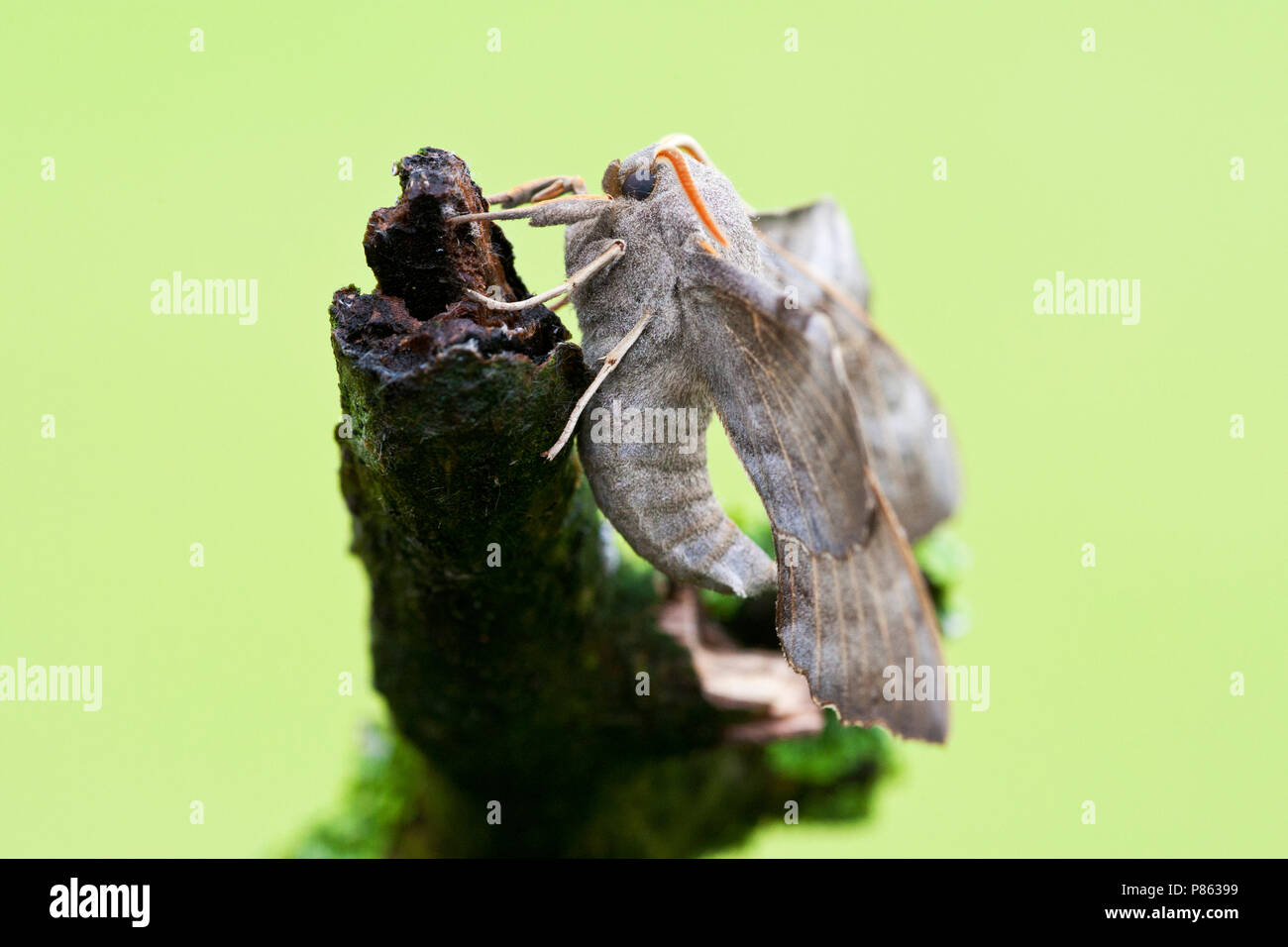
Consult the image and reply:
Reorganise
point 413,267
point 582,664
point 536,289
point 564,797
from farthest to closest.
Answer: point 564,797
point 582,664
point 536,289
point 413,267

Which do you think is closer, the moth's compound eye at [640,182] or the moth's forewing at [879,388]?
the moth's compound eye at [640,182]

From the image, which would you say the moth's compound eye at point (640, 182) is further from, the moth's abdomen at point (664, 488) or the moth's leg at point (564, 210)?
the moth's abdomen at point (664, 488)

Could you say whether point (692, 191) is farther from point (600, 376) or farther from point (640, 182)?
point (600, 376)

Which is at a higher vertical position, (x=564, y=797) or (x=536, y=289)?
(x=536, y=289)

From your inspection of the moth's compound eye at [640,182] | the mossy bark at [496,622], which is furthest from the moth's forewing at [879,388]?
the moth's compound eye at [640,182]

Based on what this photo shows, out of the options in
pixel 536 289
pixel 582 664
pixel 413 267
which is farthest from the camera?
pixel 582 664

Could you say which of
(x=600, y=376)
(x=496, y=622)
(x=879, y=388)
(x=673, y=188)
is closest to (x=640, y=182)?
(x=673, y=188)

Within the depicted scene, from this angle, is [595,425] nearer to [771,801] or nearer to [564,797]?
[564,797]
